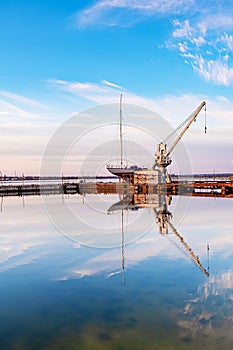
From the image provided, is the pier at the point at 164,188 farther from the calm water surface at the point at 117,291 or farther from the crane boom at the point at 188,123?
the calm water surface at the point at 117,291

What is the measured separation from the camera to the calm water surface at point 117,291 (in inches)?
340

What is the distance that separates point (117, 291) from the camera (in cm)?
1198

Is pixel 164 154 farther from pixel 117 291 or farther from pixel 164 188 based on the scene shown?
pixel 117 291

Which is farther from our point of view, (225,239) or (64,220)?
(64,220)

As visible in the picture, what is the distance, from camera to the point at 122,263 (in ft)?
52.3

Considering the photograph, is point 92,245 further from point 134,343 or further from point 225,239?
point 134,343

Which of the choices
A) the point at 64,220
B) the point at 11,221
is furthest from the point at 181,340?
the point at 11,221

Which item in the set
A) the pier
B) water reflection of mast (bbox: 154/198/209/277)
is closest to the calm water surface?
water reflection of mast (bbox: 154/198/209/277)

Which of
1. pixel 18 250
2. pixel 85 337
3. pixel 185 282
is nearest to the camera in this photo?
pixel 85 337

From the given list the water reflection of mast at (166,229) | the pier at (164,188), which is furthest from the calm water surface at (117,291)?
the pier at (164,188)

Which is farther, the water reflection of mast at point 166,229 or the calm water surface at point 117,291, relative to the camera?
the water reflection of mast at point 166,229

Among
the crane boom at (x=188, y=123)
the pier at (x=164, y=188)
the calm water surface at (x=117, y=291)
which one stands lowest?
the calm water surface at (x=117, y=291)

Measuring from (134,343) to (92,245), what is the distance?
1188 cm

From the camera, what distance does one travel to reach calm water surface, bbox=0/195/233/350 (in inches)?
340
